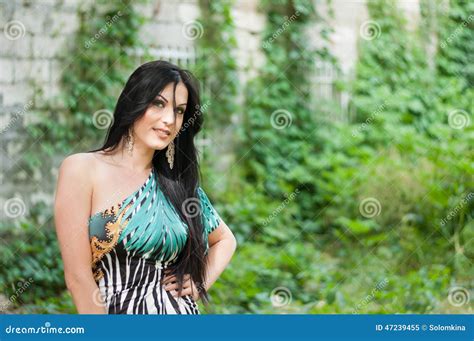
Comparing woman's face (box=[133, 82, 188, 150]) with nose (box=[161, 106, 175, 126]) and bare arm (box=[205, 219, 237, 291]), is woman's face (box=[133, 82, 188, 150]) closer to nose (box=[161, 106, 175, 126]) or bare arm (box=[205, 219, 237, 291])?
nose (box=[161, 106, 175, 126])

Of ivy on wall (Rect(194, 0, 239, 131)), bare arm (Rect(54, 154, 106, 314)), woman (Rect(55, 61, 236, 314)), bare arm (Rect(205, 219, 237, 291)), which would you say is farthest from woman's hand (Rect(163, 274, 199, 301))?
ivy on wall (Rect(194, 0, 239, 131))

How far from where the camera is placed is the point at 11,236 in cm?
436

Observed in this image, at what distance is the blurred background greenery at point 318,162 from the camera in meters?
4.31

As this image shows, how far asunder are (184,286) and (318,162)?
12.0 ft

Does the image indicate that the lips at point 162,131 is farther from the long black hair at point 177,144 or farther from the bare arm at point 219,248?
the bare arm at point 219,248

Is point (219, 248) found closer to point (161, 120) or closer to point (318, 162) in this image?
point (161, 120)

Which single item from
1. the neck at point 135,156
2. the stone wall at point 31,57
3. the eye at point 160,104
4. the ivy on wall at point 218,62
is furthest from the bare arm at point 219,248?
the ivy on wall at point 218,62

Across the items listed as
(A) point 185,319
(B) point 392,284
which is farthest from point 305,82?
(A) point 185,319

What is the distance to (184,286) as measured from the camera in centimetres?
227

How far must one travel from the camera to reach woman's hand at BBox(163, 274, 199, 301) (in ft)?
7.29

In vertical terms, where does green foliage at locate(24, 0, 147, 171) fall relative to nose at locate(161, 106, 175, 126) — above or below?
below

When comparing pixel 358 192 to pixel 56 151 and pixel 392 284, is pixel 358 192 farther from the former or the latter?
pixel 56 151

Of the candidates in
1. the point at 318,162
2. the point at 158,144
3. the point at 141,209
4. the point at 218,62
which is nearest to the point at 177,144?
the point at 158,144

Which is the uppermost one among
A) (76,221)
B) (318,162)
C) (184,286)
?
(76,221)
